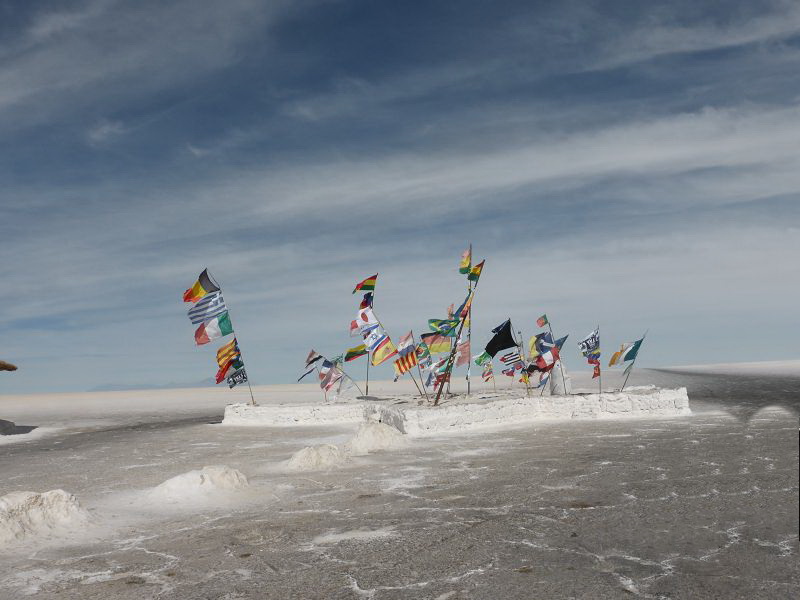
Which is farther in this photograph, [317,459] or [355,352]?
[355,352]

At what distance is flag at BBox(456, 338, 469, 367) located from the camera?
78.3 feet

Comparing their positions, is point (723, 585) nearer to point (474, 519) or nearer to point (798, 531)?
point (798, 531)

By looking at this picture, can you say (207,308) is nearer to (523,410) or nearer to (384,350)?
(384,350)

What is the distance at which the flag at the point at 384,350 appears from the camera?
22188mm

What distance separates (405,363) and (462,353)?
2.59 metres

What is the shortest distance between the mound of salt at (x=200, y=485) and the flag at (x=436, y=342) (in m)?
12.4

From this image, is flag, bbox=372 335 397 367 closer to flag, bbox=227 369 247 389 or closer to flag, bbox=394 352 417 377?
flag, bbox=394 352 417 377

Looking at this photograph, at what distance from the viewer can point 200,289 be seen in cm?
2417

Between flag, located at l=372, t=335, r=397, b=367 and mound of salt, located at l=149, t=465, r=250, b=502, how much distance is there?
11326 mm

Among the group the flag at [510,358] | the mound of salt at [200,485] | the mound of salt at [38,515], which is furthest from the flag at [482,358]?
the mound of salt at [38,515]

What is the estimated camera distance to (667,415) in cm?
2145

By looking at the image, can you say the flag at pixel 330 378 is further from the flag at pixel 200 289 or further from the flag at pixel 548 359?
the flag at pixel 548 359

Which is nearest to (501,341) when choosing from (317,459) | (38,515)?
(317,459)

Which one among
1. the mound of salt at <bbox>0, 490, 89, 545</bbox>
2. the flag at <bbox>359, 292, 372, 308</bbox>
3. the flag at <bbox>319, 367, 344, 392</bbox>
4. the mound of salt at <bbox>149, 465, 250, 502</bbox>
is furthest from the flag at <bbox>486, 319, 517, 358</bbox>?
the mound of salt at <bbox>0, 490, 89, 545</bbox>
